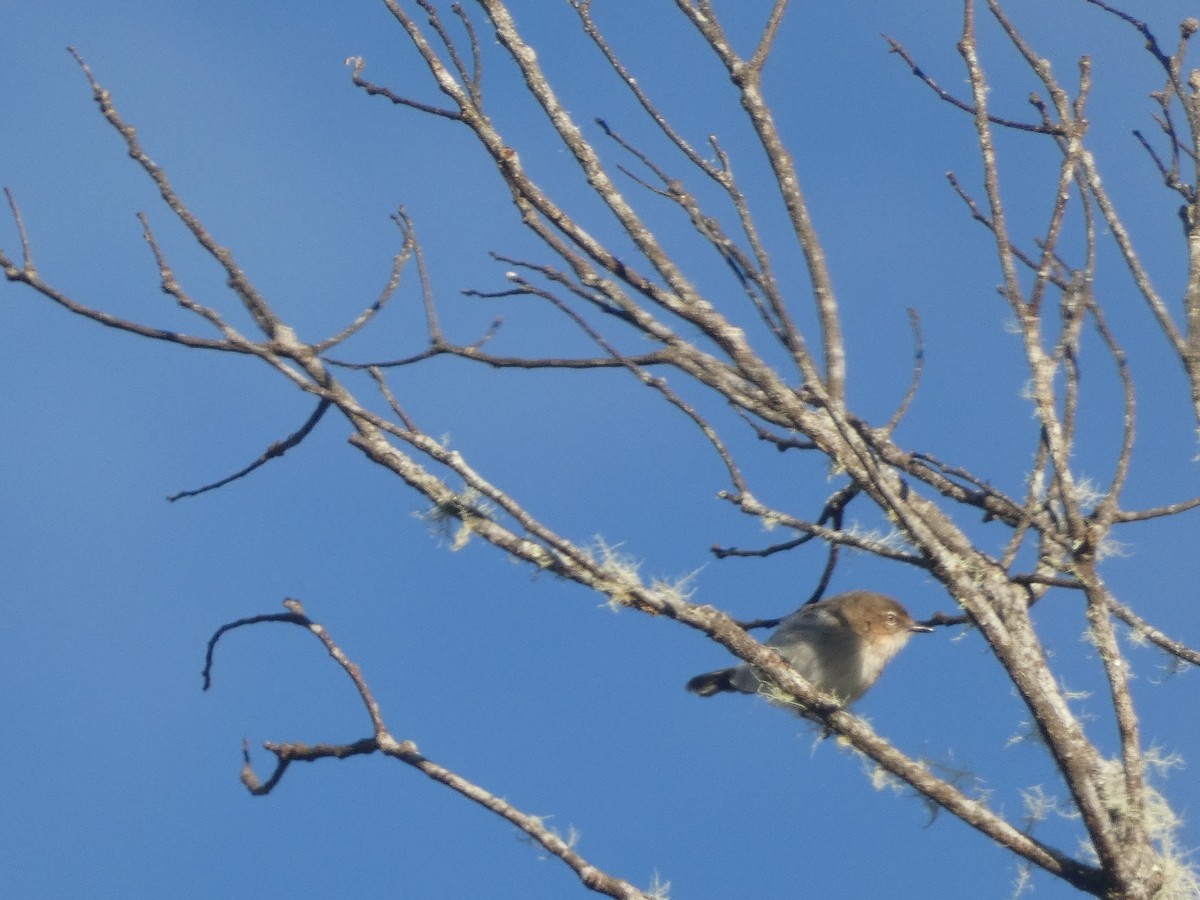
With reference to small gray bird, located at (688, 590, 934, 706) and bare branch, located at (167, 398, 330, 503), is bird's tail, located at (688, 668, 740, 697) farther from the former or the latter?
bare branch, located at (167, 398, 330, 503)

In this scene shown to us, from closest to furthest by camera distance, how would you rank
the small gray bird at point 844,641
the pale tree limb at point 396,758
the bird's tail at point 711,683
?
the pale tree limb at point 396,758 < the small gray bird at point 844,641 < the bird's tail at point 711,683

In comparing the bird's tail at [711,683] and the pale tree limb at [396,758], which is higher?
the bird's tail at [711,683]

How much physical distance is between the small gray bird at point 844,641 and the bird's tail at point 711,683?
154 mm

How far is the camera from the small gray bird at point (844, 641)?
21.4 feet

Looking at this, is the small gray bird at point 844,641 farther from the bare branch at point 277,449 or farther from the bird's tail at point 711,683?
the bare branch at point 277,449

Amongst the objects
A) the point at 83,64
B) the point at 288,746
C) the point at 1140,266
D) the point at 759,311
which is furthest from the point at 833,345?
the point at 83,64

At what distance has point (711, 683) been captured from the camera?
710cm

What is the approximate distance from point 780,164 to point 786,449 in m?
0.94

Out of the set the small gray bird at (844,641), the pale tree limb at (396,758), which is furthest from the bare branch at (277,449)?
the small gray bird at (844,641)

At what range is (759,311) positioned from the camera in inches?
138

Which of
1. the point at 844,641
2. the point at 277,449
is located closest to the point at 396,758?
A: the point at 277,449

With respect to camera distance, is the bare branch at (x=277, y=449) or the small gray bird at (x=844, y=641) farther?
the small gray bird at (x=844, y=641)

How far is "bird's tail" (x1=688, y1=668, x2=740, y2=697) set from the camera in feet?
23.1

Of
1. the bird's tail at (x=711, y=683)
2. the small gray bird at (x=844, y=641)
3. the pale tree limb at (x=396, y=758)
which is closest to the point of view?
the pale tree limb at (x=396, y=758)
